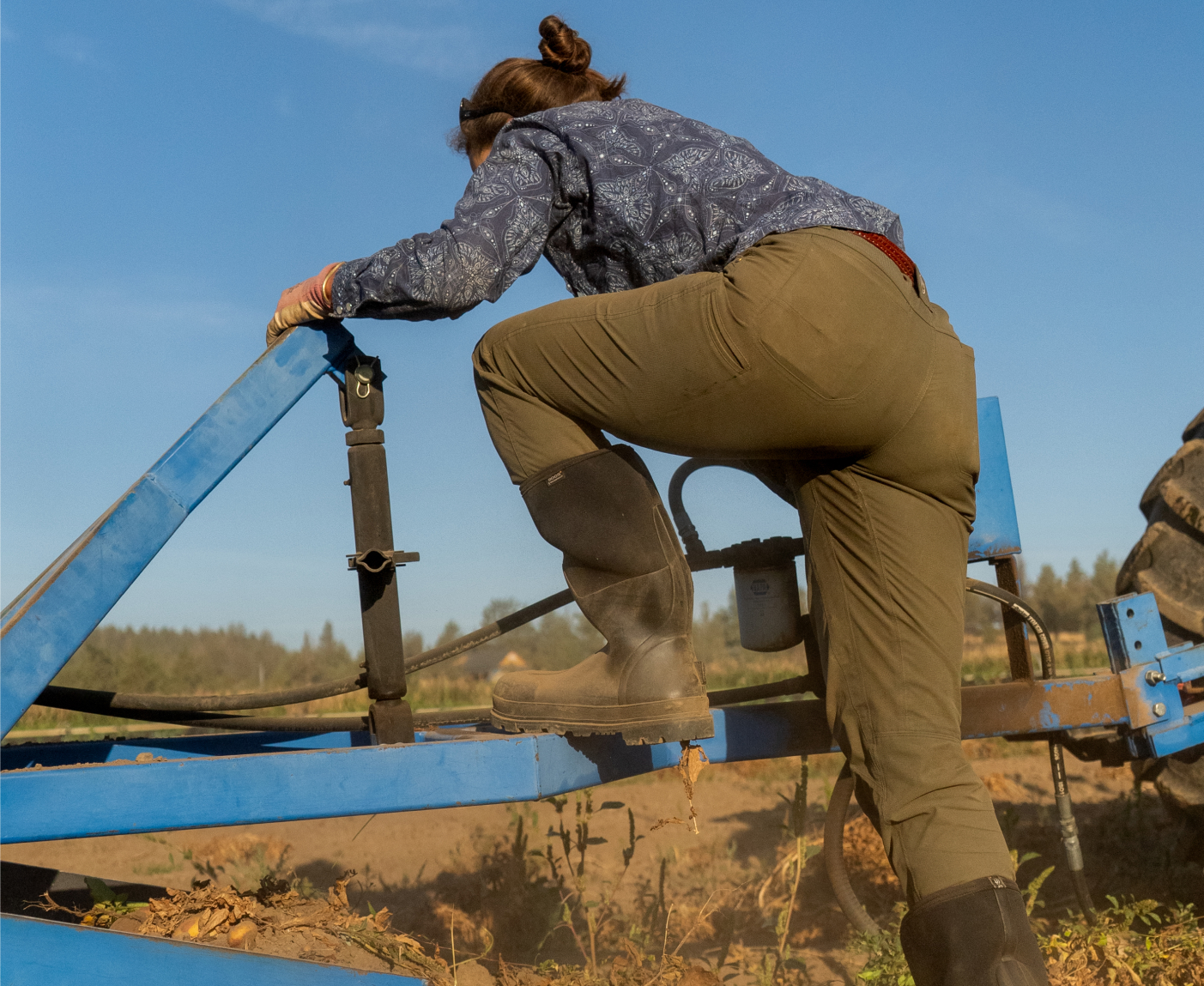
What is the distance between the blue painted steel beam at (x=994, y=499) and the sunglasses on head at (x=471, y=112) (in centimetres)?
136

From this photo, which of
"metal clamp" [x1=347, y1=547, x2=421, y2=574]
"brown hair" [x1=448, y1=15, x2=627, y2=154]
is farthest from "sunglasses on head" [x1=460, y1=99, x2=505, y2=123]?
"metal clamp" [x1=347, y1=547, x2=421, y2=574]

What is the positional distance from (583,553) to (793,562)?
761 mm

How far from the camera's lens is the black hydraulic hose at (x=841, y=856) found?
2410 mm

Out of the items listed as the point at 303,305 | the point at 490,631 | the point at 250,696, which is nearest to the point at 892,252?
the point at 303,305

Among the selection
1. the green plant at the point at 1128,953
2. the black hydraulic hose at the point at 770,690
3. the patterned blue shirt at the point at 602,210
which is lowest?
the green plant at the point at 1128,953

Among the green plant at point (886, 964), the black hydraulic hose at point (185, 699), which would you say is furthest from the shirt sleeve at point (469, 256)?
the green plant at point (886, 964)

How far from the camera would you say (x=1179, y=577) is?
9.27ft

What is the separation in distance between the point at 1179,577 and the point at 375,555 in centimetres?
226

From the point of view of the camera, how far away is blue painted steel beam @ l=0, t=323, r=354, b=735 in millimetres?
1632

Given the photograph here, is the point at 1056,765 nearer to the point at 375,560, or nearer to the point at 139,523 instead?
the point at 375,560

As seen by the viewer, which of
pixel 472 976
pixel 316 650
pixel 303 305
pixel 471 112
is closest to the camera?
pixel 303 305

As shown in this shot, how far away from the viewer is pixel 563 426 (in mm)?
1815

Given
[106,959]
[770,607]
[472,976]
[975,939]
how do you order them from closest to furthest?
[106,959] < [975,939] < [472,976] < [770,607]

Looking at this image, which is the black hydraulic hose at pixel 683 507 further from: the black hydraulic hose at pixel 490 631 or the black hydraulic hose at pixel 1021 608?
the black hydraulic hose at pixel 1021 608
